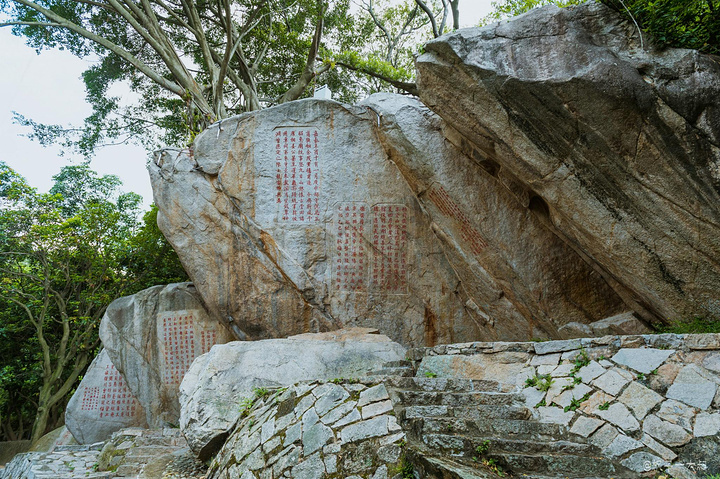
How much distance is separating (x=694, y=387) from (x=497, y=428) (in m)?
2.04

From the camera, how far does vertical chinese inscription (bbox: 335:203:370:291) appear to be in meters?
9.38

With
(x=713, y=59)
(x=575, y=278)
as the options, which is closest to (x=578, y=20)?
(x=713, y=59)

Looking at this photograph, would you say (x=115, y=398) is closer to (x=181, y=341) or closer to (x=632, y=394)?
(x=181, y=341)

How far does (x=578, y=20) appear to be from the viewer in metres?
6.67

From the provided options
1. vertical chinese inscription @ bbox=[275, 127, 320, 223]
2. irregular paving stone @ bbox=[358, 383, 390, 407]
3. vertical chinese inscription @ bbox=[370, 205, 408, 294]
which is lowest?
irregular paving stone @ bbox=[358, 383, 390, 407]

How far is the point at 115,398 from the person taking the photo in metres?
11.5

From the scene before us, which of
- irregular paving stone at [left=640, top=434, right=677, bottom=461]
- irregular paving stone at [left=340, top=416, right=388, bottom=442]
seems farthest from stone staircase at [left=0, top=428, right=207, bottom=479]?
irregular paving stone at [left=640, top=434, right=677, bottom=461]

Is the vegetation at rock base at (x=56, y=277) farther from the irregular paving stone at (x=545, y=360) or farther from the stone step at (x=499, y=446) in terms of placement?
the stone step at (x=499, y=446)

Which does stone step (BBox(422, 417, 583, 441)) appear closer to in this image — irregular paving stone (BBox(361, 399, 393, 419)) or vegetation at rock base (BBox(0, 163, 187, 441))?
irregular paving stone (BBox(361, 399, 393, 419))

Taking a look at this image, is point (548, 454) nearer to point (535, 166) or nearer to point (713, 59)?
point (535, 166)

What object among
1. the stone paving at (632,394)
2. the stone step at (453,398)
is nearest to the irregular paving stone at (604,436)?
the stone paving at (632,394)

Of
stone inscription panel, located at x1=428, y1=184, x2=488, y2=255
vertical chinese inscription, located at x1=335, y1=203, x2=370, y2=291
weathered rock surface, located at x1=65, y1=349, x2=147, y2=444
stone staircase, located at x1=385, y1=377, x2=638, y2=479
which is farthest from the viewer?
weathered rock surface, located at x1=65, y1=349, x2=147, y2=444

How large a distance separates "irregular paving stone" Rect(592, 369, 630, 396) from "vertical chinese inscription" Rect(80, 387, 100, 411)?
11.2 metres

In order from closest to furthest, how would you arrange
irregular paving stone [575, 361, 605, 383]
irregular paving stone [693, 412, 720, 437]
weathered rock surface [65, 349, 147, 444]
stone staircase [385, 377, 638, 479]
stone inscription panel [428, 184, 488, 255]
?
stone staircase [385, 377, 638, 479]
irregular paving stone [693, 412, 720, 437]
irregular paving stone [575, 361, 605, 383]
stone inscription panel [428, 184, 488, 255]
weathered rock surface [65, 349, 147, 444]
